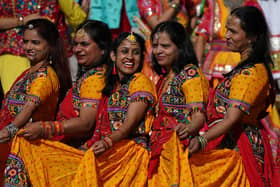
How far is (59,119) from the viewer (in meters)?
5.48

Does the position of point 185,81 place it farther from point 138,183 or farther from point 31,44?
point 31,44

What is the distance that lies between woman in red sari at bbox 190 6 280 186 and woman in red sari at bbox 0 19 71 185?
132 centimetres

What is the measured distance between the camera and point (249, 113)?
187 inches

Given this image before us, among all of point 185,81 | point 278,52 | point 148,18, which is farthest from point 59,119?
point 278,52

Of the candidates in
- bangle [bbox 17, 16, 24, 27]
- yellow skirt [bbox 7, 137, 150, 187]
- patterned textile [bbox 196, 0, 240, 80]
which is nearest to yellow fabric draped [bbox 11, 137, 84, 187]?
yellow skirt [bbox 7, 137, 150, 187]

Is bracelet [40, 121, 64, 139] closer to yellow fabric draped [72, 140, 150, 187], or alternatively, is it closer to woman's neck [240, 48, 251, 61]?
yellow fabric draped [72, 140, 150, 187]

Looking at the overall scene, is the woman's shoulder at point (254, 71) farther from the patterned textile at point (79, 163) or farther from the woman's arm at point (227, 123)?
the patterned textile at point (79, 163)

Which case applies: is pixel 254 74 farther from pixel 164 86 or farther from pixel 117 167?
pixel 117 167

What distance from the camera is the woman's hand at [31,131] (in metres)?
4.84

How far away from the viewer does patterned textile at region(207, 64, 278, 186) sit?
4.71 metres

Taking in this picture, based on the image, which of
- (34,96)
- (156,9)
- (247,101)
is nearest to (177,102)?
(247,101)

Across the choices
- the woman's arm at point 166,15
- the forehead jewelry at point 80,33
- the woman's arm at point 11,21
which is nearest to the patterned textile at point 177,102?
the forehead jewelry at point 80,33

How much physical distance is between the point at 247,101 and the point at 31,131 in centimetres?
157

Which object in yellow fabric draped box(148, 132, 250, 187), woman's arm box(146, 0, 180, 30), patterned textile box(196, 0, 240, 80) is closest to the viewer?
yellow fabric draped box(148, 132, 250, 187)
